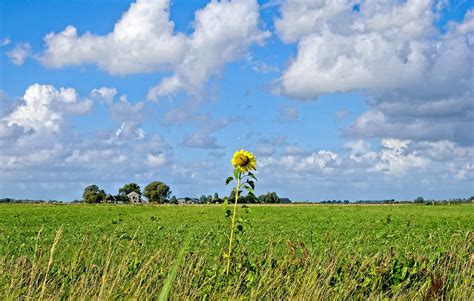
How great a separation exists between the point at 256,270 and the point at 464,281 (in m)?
2.38

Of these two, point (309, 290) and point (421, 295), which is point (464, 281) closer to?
point (421, 295)

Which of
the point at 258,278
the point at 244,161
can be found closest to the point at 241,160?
the point at 244,161

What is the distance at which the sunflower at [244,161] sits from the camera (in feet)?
20.1

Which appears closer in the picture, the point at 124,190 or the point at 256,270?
the point at 256,270

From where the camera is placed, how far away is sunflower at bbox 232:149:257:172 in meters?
6.12

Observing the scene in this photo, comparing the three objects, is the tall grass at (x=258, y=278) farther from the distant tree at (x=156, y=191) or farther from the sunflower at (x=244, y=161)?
the distant tree at (x=156, y=191)

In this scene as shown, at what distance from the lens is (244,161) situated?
612 cm

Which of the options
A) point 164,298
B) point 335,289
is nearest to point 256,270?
point 335,289

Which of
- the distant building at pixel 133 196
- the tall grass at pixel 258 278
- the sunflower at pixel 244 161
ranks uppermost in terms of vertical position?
the distant building at pixel 133 196

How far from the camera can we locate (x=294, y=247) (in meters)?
7.25

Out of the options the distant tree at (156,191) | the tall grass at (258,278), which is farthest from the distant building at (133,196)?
the tall grass at (258,278)

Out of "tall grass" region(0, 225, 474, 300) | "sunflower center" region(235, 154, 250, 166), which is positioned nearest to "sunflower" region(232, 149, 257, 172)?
"sunflower center" region(235, 154, 250, 166)

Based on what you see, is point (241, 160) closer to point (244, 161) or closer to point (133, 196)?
point (244, 161)

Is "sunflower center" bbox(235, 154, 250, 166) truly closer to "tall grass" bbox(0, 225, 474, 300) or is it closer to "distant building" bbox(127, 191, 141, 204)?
"tall grass" bbox(0, 225, 474, 300)
